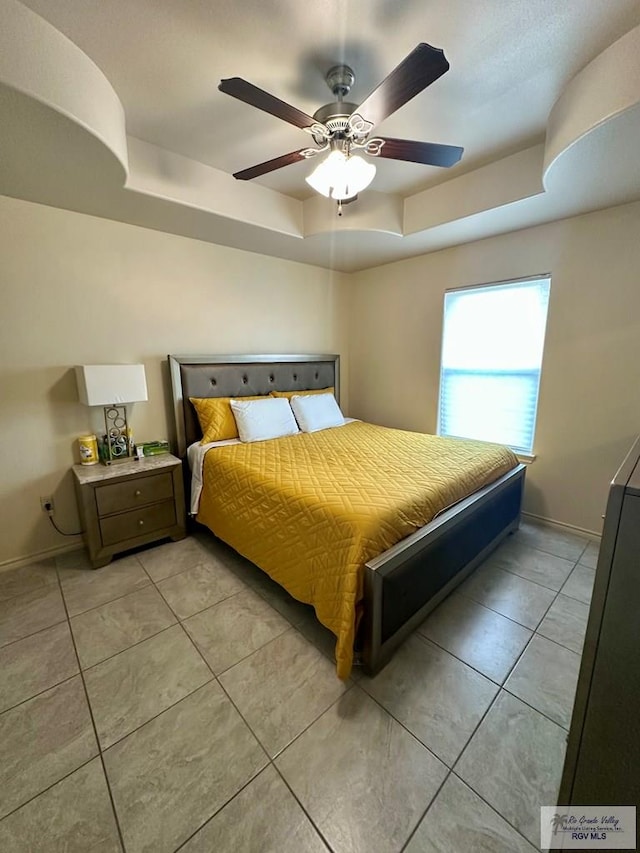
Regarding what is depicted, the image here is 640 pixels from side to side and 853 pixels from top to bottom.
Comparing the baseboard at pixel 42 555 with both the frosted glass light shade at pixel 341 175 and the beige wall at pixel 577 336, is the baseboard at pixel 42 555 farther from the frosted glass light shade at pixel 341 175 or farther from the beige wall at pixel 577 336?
the beige wall at pixel 577 336

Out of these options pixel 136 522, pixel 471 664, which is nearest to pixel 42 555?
pixel 136 522

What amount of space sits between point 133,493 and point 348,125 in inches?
98.0

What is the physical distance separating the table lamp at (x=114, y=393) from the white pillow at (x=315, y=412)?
1.32m

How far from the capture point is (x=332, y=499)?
173 centimetres

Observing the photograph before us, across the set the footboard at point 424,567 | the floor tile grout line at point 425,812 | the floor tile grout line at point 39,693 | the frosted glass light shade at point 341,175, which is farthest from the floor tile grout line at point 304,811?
the frosted glass light shade at point 341,175

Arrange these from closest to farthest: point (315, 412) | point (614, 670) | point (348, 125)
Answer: point (614, 670), point (348, 125), point (315, 412)

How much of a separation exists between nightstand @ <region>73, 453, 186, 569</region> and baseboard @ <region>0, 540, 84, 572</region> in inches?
10.8

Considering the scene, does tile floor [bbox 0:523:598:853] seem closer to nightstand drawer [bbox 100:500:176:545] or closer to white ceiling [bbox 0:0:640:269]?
nightstand drawer [bbox 100:500:176:545]

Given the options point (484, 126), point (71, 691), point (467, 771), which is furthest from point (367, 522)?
point (484, 126)

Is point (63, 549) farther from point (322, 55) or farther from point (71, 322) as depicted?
point (322, 55)

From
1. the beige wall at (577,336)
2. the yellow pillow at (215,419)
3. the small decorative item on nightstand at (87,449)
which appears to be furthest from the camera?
the yellow pillow at (215,419)

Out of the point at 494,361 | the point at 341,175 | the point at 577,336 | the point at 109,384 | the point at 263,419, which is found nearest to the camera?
the point at 341,175

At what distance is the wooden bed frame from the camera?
1.53 metres

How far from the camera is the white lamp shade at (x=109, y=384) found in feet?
7.43
